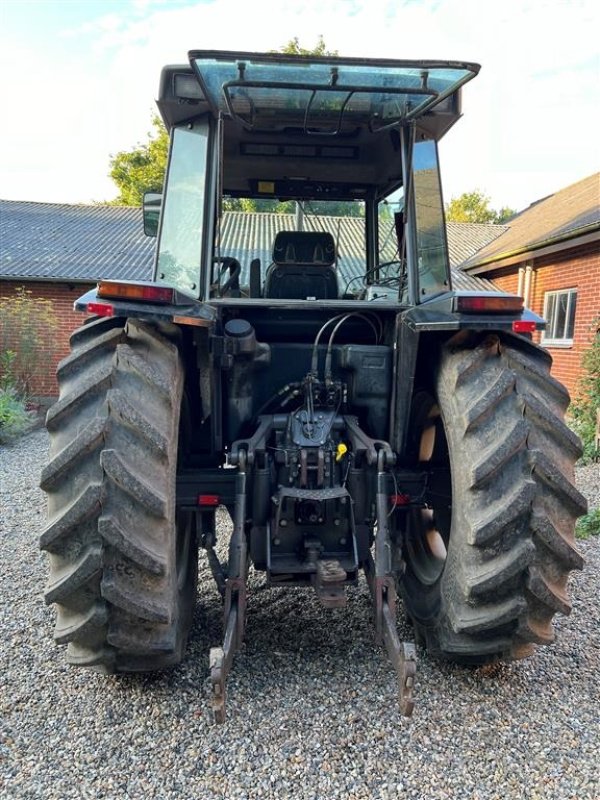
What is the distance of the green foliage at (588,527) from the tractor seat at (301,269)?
3.04m

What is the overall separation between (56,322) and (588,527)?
11223 mm

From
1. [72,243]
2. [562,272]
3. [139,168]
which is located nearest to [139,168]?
[139,168]

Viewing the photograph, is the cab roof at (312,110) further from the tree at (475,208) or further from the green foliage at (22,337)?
the tree at (475,208)

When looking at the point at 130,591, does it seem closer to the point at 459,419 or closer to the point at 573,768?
the point at 459,419

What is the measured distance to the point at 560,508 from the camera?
245 centimetres

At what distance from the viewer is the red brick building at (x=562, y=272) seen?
974 cm

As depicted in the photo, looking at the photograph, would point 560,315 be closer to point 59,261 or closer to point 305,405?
point 305,405

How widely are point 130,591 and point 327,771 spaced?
97 centimetres

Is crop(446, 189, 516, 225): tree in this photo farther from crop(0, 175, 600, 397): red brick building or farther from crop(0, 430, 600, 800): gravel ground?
Result: crop(0, 430, 600, 800): gravel ground

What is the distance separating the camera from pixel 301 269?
381 cm

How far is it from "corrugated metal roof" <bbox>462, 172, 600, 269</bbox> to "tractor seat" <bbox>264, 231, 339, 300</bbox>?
6.80m

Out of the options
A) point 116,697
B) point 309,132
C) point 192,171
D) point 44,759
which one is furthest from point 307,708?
point 309,132

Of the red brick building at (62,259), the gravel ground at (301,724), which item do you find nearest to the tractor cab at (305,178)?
the gravel ground at (301,724)

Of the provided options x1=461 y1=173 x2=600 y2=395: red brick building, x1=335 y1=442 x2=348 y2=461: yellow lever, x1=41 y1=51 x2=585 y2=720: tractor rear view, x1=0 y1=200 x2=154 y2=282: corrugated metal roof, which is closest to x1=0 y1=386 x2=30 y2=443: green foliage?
x1=0 y1=200 x2=154 y2=282: corrugated metal roof
